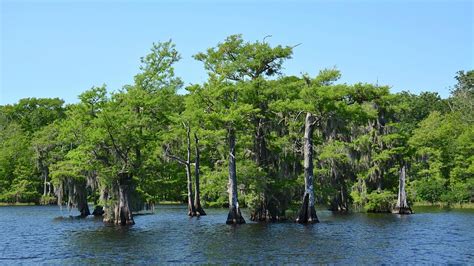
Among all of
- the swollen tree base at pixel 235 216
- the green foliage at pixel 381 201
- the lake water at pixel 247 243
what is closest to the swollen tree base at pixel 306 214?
the lake water at pixel 247 243

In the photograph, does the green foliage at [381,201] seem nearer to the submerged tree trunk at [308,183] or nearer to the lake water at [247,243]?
the lake water at [247,243]

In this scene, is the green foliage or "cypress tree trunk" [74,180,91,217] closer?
"cypress tree trunk" [74,180,91,217]

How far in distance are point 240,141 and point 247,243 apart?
17.1 m

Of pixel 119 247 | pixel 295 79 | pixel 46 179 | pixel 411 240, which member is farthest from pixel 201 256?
pixel 46 179

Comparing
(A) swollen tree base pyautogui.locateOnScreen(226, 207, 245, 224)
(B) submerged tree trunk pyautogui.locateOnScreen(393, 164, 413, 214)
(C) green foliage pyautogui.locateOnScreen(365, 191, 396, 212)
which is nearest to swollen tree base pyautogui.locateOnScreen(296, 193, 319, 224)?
(A) swollen tree base pyautogui.locateOnScreen(226, 207, 245, 224)

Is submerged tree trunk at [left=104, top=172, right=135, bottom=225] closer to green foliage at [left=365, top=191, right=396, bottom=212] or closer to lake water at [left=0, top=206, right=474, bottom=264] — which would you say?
lake water at [left=0, top=206, right=474, bottom=264]

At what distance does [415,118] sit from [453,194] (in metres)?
39.8

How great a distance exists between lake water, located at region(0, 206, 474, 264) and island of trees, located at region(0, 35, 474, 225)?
382cm

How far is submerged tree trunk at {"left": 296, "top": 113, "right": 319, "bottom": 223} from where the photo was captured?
1809 inches

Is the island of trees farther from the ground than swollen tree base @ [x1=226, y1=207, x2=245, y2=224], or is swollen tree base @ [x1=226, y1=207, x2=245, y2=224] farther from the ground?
the island of trees

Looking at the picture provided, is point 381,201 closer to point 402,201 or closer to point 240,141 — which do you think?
point 402,201

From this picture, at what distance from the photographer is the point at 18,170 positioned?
302ft

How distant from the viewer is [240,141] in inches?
1912

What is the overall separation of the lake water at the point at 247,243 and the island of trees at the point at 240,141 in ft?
12.5
